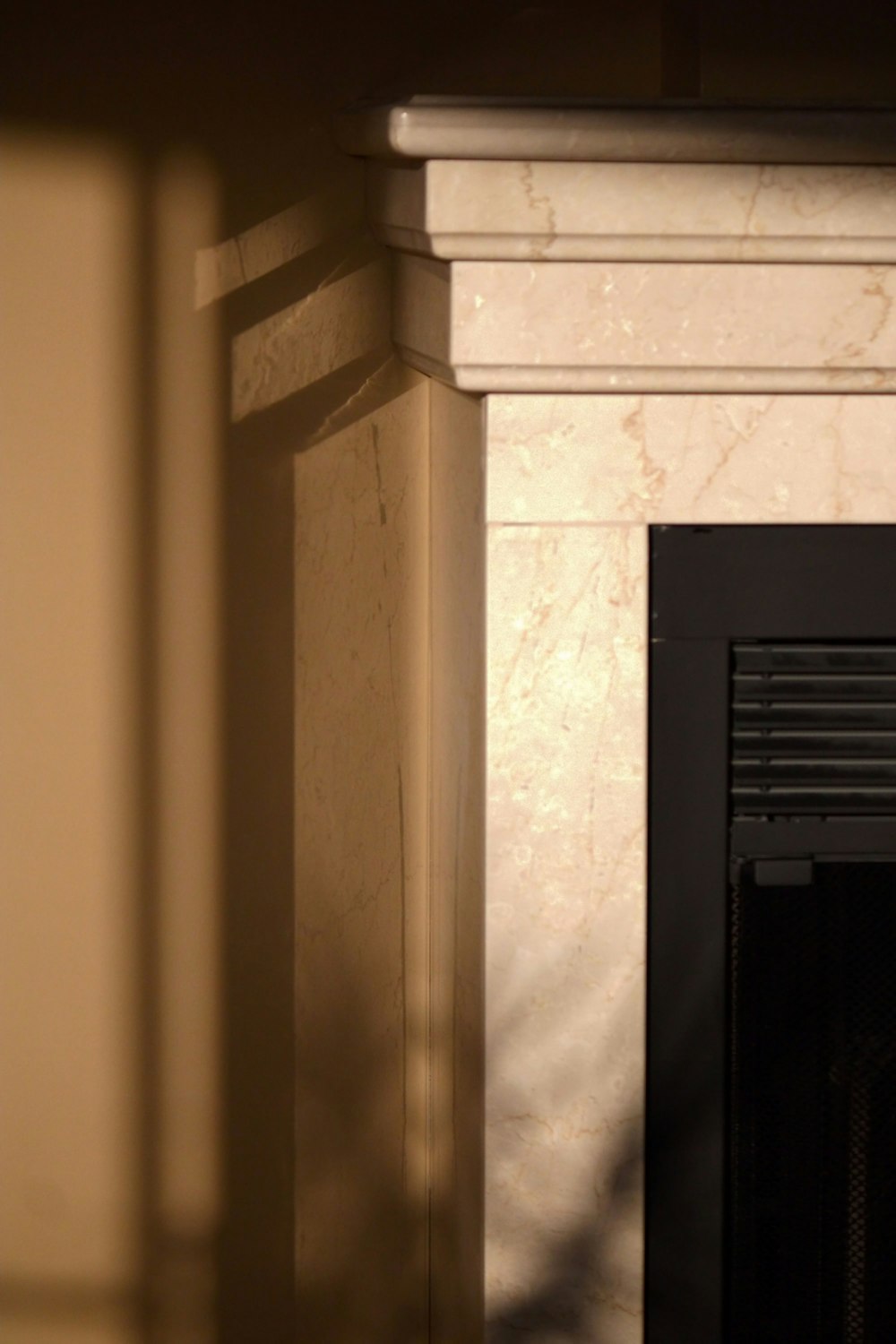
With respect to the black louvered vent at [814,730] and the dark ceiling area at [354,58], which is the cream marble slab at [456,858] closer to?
the black louvered vent at [814,730]

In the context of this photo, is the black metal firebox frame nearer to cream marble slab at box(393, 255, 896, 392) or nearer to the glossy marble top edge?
cream marble slab at box(393, 255, 896, 392)

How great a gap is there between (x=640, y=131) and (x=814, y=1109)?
94 centimetres

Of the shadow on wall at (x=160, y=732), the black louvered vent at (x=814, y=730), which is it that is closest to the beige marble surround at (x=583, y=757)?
the black louvered vent at (x=814, y=730)

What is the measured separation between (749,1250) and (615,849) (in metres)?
0.44

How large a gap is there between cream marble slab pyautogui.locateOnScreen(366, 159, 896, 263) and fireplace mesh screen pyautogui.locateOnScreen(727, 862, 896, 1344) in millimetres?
595

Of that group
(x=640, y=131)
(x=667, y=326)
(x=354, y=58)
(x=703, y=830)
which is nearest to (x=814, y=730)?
(x=703, y=830)

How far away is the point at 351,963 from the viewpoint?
80.2 inches

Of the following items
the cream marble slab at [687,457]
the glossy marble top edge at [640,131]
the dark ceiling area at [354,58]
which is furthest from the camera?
the dark ceiling area at [354,58]

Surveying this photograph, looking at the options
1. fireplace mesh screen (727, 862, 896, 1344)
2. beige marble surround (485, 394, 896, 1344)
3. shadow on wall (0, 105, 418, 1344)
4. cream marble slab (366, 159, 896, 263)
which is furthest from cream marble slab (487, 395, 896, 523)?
shadow on wall (0, 105, 418, 1344)

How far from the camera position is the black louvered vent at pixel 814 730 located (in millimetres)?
1502

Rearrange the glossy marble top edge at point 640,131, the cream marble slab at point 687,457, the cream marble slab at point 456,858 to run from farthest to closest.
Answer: the cream marble slab at point 456,858 < the cream marble slab at point 687,457 < the glossy marble top edge at point 640,131

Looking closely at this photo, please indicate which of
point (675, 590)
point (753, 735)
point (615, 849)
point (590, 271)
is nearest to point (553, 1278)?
point (615, 849)

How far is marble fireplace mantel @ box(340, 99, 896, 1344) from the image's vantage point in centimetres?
137

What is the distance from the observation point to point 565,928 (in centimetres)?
151
